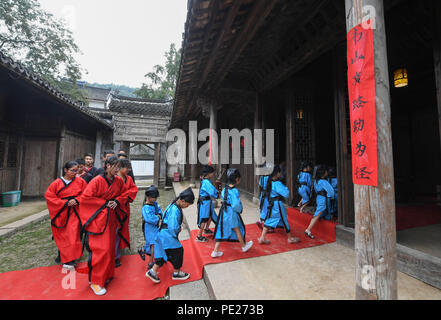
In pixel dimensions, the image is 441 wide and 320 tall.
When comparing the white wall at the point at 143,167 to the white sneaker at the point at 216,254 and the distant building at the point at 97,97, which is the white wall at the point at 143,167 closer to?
the distant building at the point at 97,97

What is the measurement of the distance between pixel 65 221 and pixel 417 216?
23.3 feet

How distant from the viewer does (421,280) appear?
234 cm

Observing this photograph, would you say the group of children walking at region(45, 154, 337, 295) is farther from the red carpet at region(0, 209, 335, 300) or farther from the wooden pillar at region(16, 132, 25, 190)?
the wooden pillar at region(16, 132, 25, 190)

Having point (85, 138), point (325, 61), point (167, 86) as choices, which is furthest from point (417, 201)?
point (167, 86)

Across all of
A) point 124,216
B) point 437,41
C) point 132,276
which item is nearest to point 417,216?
point 437,41

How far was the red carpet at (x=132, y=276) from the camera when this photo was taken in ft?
7.98

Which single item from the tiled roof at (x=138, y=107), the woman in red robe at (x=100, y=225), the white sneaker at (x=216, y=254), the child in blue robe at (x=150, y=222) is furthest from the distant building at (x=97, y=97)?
the white sneaker at (x=216, y=254)

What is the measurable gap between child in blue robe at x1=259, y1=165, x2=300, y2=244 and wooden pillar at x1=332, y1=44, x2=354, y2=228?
105 cm

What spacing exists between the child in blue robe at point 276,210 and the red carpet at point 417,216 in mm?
2162

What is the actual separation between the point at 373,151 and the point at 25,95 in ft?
34.9

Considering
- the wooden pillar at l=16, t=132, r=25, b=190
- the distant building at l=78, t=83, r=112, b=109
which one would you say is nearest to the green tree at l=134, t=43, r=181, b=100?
the distant building at l=78, t=83, r=112, b=109

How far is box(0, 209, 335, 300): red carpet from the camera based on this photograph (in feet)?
7.98
